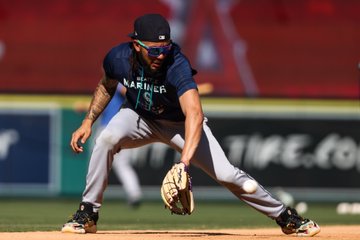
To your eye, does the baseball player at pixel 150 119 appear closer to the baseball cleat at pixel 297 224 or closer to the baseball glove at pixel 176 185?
the baseball cleat at pixel 297 224

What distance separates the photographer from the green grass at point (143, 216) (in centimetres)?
920

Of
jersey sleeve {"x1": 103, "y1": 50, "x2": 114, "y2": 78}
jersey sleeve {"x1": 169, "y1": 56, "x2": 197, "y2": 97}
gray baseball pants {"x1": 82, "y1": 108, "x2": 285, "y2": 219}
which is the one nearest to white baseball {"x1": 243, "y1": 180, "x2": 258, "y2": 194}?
gray baseball pants {"x1": 82, "y1": 108, "x2": 285, "y2": 219}

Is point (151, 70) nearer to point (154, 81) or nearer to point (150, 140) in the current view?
point (154, 81)

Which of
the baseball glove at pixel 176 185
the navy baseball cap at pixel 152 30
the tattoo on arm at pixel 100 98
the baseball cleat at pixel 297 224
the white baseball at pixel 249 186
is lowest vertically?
the baseball cleat at pixel 297 224

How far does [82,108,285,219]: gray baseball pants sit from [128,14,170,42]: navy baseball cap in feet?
2.10

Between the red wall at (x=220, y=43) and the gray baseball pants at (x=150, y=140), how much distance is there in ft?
22.7

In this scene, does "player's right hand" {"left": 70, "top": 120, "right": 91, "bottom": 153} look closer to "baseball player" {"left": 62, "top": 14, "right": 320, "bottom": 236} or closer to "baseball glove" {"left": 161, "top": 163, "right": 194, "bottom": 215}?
"baseball player" {"left": 62, "top": 14, "right": 320, "bottom": 236}

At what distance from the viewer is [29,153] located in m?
13.9

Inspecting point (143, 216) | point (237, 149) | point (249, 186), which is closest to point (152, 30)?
→ point (249, 186)

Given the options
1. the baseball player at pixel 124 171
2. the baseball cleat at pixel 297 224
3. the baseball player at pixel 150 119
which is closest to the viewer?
the baseball player at pixel 150 119

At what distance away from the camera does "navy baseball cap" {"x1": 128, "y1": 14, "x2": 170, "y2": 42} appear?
6.72 meters

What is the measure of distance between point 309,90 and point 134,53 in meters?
7.79

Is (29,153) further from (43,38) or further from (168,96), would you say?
(168,96)

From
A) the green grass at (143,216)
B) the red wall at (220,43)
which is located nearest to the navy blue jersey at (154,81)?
the green grass at (143,216)
